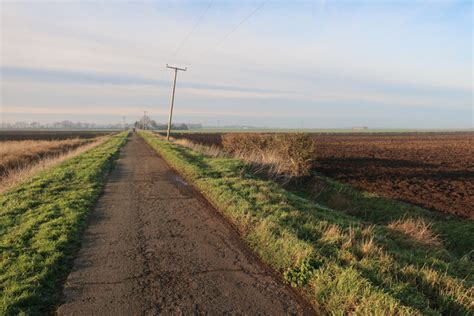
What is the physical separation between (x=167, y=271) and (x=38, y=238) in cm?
289

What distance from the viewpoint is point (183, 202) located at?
9680 millimetres

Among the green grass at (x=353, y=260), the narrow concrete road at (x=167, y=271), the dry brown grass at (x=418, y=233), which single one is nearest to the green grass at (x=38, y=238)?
the narrow concrete road at (x=167, y=271)

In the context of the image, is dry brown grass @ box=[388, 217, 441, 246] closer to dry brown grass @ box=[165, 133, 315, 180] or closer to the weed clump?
dry brown grass @ box=[165, 133, 315, 180]

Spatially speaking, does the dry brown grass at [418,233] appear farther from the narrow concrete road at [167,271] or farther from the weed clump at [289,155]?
the weed clump at [289,155]

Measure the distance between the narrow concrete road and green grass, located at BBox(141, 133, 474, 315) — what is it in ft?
1.18

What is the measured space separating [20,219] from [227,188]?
5607mm

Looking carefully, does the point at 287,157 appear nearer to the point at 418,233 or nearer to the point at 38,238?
the point at 418,233

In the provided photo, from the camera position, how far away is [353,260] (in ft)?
16.9

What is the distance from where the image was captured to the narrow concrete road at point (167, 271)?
4.09 metres

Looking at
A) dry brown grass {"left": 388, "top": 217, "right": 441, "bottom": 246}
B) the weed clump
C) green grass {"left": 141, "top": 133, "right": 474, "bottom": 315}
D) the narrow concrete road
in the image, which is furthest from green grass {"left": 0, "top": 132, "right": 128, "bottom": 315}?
the weed clump

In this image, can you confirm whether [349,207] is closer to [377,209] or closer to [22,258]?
[377,209]

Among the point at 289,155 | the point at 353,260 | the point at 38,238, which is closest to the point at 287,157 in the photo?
the point at 289,155

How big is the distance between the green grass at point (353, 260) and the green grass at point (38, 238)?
3235 millimetres

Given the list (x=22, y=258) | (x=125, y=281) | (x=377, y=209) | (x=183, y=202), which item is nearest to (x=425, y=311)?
(x=125, y=281)
